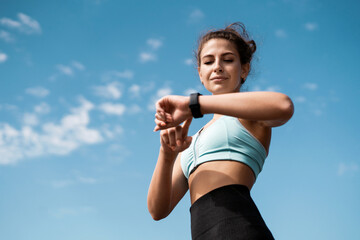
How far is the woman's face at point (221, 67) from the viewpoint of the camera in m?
3.09

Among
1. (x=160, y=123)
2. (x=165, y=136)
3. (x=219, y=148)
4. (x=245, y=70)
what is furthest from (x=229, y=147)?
(x=245, y=70)

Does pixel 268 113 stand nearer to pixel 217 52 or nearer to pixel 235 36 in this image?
pixel 217 52

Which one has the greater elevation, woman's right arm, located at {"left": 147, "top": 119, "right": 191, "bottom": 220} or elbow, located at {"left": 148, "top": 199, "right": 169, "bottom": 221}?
woman's right arm, located at {"left": 147, "top": 119, "right": 191, "bottom": 220}

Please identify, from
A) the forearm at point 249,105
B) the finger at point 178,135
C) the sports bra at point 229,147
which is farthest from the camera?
the sports bra at point 229,147

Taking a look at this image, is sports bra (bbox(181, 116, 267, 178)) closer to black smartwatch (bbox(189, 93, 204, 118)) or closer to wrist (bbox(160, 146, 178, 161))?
wrist (bbox(160, 146, 178, 161))

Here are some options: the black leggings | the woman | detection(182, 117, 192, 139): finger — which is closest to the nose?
the woman

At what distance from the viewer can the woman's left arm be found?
2.15m

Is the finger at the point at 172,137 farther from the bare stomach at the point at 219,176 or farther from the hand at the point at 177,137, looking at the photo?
the bare stomach at the point at 219,176

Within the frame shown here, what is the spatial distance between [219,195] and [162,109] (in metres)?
0.79

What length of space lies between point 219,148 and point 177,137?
0.45m

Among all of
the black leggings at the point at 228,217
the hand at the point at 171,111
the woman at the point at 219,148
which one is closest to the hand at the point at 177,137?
the woman at the point at 219,148

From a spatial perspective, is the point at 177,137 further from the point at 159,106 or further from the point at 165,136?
the point at 159,106

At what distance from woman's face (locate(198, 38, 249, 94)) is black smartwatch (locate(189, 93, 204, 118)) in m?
0.92

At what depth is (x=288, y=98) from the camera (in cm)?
227
